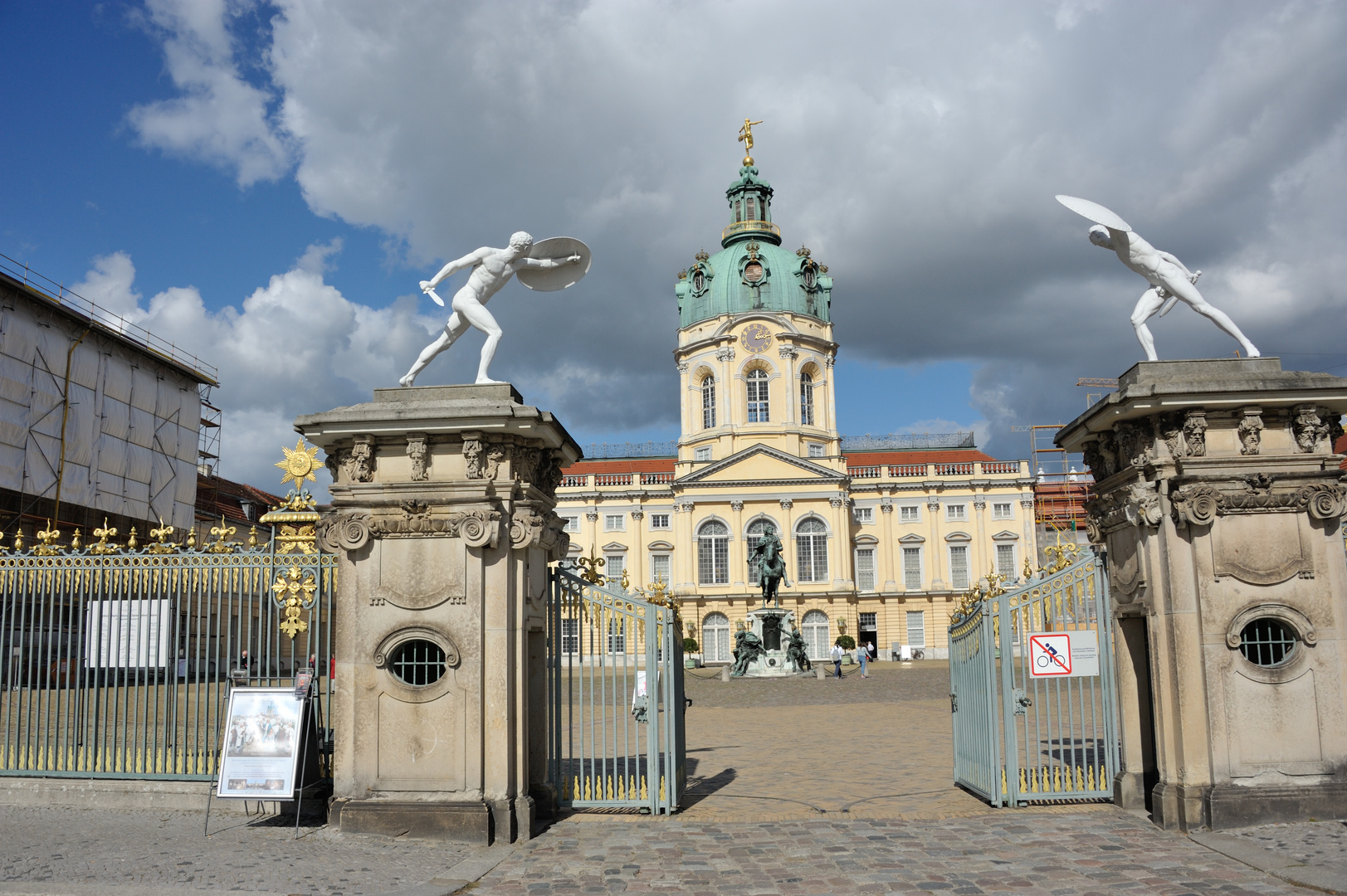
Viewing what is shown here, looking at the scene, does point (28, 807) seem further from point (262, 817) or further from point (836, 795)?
point (836, 795)

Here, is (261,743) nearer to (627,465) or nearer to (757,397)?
(757,397)

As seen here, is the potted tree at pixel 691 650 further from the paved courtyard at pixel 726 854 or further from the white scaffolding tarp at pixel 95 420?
the paved courtyard at pixel 726 854

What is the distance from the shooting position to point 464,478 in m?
9.54

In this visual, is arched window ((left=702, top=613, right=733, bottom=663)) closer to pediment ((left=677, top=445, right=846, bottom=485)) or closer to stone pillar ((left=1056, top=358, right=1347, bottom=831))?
pediment ((left=677, top=445, right=846, bottom=485))

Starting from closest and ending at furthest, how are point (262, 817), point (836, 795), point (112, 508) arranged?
point (262, 817), point (836, 795), point (112, 508)

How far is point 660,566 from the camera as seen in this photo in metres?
60.1

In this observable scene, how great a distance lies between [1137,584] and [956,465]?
52.9m

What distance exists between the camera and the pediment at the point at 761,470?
57.5 m

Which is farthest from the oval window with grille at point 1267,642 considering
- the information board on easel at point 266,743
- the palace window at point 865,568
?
the palace window at point 865,568

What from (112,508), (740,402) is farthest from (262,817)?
(740,402)

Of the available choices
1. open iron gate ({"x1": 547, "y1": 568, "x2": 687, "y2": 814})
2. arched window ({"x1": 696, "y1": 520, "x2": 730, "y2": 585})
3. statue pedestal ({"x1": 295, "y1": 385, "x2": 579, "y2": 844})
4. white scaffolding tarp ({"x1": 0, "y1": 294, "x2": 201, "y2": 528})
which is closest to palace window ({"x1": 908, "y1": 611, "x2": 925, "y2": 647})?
arched window ({"x1": 696, "y1": 520, "x2": 730, "y2": 585})

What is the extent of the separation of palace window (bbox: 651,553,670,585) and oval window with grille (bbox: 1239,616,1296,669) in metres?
50.7

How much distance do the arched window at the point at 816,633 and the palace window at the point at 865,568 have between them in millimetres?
4097

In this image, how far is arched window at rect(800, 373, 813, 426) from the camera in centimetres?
6088
